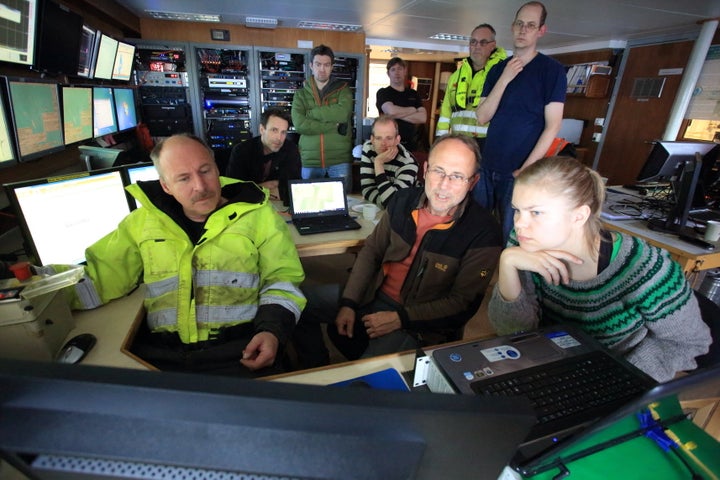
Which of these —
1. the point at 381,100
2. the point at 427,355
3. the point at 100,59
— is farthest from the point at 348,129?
the point at 427,355

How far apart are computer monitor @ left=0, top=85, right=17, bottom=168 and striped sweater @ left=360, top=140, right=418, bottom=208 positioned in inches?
74.6

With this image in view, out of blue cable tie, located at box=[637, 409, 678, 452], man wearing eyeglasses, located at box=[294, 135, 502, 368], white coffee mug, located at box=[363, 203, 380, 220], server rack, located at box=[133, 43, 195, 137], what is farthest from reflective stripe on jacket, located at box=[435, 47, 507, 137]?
server rack, located at box=[133, 43, 195, 137]

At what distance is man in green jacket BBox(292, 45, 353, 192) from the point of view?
358 centimetres

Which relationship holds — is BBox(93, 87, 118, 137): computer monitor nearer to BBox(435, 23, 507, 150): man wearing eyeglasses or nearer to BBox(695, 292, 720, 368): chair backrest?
BBox(435, 23, 507, 150): man wearing eyeglasses

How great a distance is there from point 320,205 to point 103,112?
225 cm

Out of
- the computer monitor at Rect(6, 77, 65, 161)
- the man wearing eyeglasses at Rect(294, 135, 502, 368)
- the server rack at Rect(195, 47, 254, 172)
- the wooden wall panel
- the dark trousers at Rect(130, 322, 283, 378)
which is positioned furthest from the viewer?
the wooden wall panel

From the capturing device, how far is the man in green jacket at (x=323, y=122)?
3.58 m

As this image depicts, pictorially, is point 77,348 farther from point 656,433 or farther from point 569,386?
point 656,433

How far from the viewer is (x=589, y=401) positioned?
73 centimetres

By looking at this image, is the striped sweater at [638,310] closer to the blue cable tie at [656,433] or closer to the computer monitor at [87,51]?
the blue cable tie at [656,433]

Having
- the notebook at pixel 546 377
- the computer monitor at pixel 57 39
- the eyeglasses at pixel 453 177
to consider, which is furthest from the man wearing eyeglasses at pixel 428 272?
the computer monitor at pixel 57 39

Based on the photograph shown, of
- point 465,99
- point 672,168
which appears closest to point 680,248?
point 672,168

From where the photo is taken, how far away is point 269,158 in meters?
2.66

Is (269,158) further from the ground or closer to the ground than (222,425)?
closer to the ground
